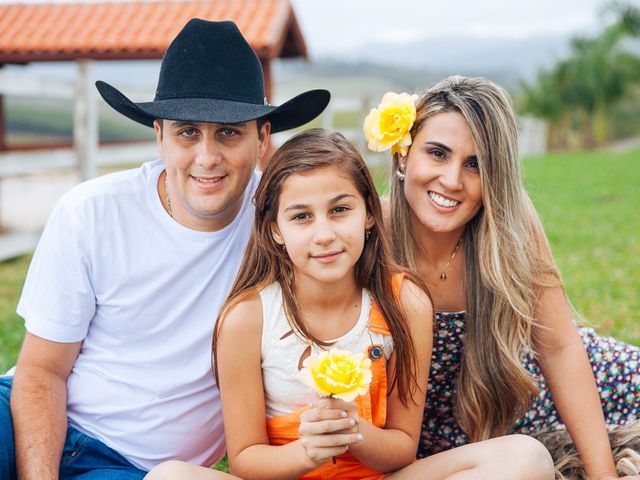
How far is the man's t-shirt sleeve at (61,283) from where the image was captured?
9.77 ft

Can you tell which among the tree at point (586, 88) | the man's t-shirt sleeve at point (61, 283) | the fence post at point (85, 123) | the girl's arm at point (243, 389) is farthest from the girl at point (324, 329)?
the tree at point (586, 88)

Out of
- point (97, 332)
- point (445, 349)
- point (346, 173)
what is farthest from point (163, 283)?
point (445, 349)

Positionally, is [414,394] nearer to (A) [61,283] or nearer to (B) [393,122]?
(B) [393,122]

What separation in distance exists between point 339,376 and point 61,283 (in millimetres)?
1286

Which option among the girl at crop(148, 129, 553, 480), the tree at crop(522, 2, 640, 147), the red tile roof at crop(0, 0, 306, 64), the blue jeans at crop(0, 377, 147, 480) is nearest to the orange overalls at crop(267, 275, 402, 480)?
the girl at crop(148, 129, 553, 480)

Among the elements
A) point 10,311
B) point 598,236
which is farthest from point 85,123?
point 598,236

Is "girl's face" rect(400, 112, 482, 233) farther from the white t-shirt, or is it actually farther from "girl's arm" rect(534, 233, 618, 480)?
the white t-shirt

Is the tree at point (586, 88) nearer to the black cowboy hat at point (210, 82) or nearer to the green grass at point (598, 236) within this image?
the green grass at point (598, 236)

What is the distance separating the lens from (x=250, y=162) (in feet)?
10.1

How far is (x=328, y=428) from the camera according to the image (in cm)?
237

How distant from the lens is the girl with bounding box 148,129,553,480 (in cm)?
274

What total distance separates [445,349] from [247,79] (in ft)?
4.75

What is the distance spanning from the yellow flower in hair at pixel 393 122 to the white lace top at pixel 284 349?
789mm

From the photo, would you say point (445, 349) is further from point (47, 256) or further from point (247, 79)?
point (47, 256)
